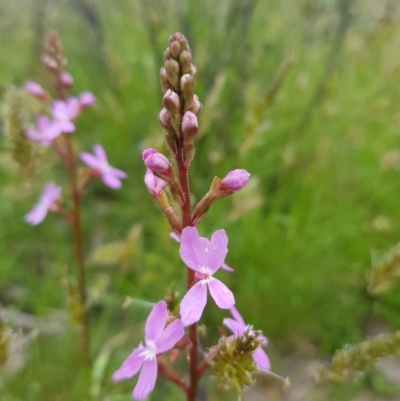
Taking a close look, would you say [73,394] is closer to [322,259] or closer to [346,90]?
[322,259]

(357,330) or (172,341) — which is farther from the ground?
(357,330)

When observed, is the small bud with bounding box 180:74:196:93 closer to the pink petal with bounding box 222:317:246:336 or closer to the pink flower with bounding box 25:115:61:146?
the pink petal with bounding box 222:317:246:336

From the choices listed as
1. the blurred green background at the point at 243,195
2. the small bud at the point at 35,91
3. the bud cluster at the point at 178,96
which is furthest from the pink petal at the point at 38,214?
the bud cluster at the point at 178,96

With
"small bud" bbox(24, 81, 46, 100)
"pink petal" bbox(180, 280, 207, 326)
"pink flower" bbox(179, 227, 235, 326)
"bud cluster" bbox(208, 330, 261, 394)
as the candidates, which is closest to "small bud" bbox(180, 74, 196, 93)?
"pink flower" bbox(179, 227, 235, 326)

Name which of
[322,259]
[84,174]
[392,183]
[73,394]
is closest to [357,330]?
[322,259]

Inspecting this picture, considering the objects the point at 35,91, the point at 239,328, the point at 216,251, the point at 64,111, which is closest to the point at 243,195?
the point at 64,111

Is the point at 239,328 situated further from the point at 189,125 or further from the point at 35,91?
the point at 35,91
